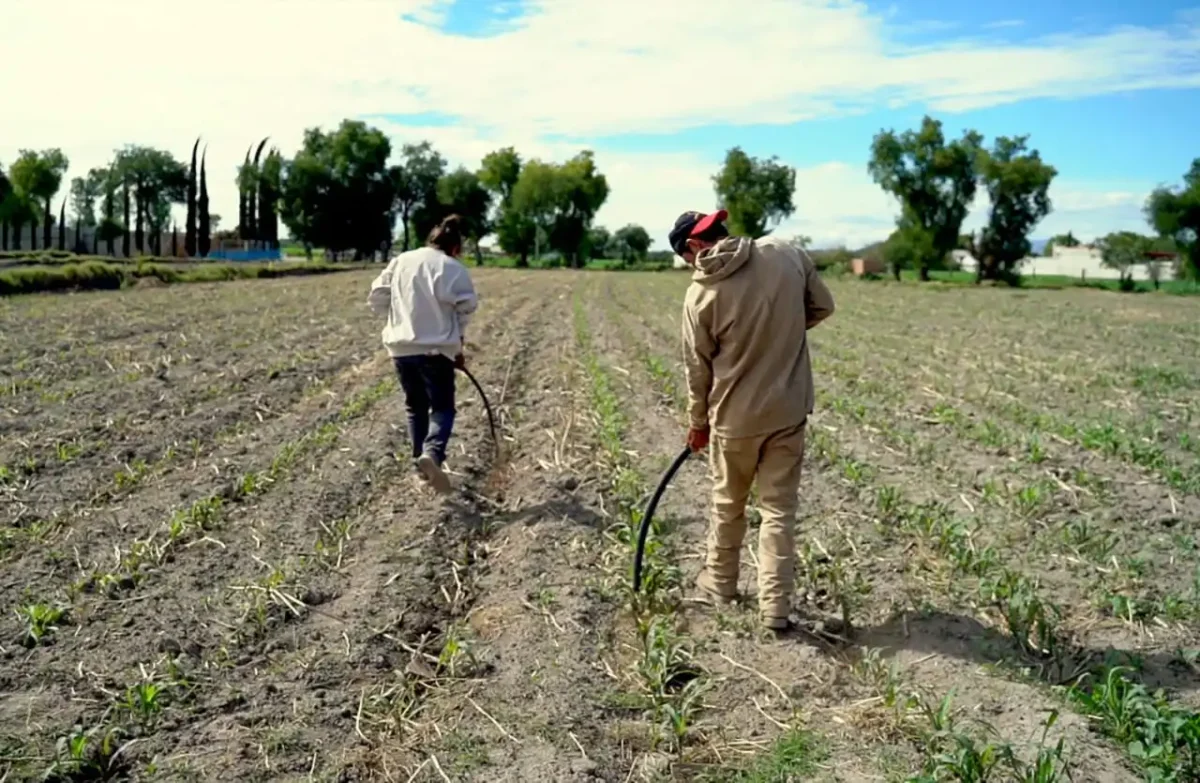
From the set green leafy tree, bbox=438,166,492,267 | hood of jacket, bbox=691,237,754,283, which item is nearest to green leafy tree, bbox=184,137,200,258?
green leafy tree, bbox=438,166,492,267

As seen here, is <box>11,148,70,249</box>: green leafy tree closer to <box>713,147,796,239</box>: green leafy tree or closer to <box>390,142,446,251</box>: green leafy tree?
<box>390,142,446,251</box>: green leafy tree

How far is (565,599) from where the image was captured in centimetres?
545

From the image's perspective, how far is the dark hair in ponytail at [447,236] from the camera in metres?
7.09

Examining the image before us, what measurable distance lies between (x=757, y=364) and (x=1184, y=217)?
6583 cm

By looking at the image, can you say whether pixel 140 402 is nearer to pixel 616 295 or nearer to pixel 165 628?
pixel 165 628

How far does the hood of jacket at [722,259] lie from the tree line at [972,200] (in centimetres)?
6344

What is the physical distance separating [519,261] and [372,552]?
85.4m

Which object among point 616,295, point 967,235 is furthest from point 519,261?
point 616,295

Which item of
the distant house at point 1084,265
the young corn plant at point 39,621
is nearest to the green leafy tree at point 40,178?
the distant house at point 1084,265

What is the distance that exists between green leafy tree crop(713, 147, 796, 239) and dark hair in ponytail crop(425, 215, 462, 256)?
7598 centimetres

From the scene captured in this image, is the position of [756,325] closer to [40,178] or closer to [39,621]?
[39,621]

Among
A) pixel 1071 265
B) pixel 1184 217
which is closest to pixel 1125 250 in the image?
pixel 1184 217

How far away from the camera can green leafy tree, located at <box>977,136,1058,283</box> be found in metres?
64.6

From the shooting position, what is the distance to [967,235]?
2618 inches
